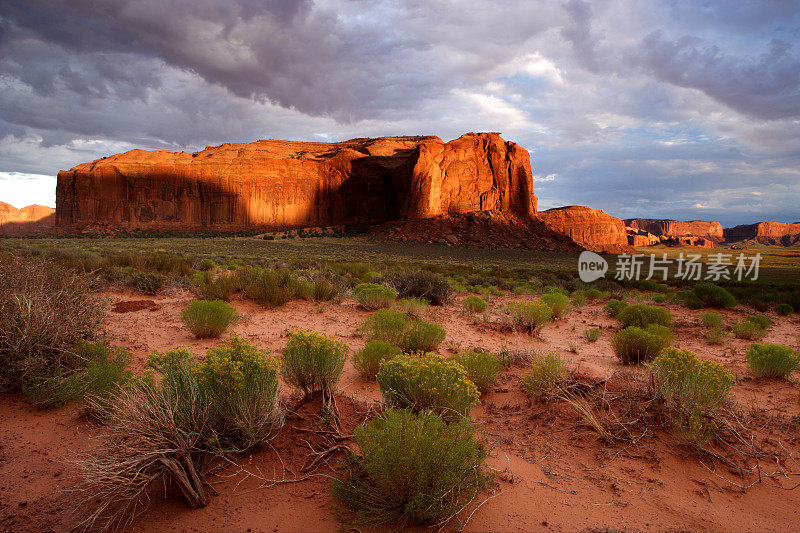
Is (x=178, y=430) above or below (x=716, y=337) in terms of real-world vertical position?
above

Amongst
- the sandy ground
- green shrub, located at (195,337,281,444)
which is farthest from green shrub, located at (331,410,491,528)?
green shrub, located at (195,337,281,444)

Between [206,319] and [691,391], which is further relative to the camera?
[206,319]

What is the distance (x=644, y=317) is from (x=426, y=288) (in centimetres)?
560

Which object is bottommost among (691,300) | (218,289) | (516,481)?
(516,481)

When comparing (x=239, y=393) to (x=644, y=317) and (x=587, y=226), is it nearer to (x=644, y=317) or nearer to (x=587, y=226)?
(x=644, y=317)

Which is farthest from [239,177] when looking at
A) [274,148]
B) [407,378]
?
[407,378]

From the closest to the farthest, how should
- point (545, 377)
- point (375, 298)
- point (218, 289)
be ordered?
point (545, 377)
point (218, 289)
point (375, 298)

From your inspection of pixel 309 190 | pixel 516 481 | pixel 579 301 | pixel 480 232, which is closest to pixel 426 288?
pixel 579 301

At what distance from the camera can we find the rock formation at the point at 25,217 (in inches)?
5384

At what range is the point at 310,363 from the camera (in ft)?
12.6

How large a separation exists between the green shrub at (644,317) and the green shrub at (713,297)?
5.51 meters

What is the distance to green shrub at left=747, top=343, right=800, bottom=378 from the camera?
5591mm

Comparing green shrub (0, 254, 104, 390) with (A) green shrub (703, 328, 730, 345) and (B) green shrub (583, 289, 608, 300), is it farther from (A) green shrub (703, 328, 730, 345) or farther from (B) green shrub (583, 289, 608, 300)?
(B) green shrub (583, 289, 608, 300)

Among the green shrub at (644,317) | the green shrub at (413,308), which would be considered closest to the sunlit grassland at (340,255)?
the green shrub at (413,308)
